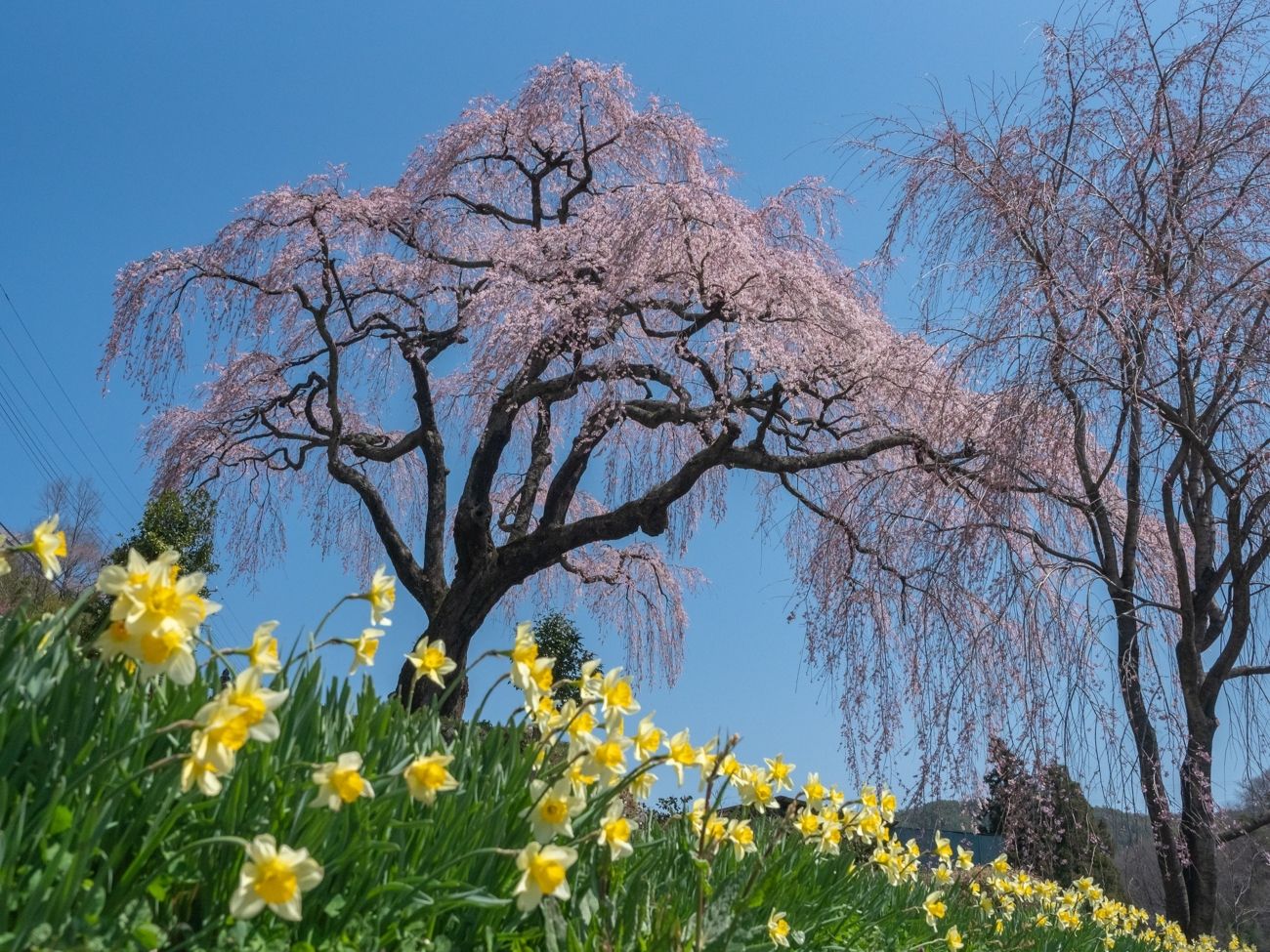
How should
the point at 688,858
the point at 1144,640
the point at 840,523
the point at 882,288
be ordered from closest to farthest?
1. the point at 688,858
2. the point at 1144,640
3. the point at 840,523
4. the point at 882,288

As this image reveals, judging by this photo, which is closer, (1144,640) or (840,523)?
(1144,640)

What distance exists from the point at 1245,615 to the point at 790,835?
4850 millimetres

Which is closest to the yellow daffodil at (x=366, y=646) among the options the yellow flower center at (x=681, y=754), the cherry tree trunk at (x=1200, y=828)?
the yellow flower center at (x=681, y=754)

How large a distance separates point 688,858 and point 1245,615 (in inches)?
A: 219

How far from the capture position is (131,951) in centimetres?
133

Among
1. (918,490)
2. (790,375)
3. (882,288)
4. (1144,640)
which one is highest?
(882,288)

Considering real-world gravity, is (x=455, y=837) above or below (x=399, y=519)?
below

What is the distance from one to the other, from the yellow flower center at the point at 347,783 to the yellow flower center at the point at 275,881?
16 cm

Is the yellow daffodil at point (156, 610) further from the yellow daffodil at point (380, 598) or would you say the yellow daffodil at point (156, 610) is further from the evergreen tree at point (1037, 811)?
the evergreen tree at point (1037, 811)

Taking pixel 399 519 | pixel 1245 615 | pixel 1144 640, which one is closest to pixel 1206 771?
pixel 1245 615

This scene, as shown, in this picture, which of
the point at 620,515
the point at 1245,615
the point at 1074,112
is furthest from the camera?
the point at 620,515

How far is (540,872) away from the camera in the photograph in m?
1.50

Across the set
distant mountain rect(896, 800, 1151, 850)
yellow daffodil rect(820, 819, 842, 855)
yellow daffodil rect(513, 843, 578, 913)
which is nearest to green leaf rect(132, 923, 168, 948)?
yellow daffodil rect(513, 843, 578, 913)

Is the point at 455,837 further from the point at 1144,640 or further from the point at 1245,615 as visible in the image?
the point at 1245,615
